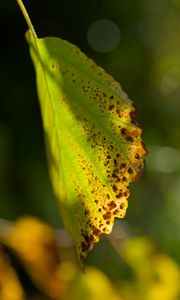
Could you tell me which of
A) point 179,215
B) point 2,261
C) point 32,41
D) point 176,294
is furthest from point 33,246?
point 32,41

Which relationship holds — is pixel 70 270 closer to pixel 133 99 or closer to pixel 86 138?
pixel 133 99

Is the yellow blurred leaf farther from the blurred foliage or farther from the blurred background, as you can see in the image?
the blurred background

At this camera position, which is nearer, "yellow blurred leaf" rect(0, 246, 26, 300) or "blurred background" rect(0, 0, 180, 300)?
"yellow blurred leaf" rect(0, 246, 26, 300)

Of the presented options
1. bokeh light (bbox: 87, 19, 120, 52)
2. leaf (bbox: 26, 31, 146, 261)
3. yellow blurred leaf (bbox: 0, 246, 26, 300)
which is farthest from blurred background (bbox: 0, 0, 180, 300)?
leaf (bbox: 26, 31, 146, 261)

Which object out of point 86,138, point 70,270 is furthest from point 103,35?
point 86,138

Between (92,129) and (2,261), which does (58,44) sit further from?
(2,261)

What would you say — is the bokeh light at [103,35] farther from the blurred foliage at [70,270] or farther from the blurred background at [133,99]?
the blurred foliage at [70,270]

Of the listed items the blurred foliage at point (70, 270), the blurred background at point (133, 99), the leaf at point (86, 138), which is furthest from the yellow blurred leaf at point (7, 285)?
the leaf at point (86, 138)
